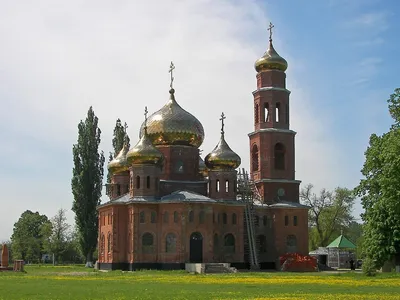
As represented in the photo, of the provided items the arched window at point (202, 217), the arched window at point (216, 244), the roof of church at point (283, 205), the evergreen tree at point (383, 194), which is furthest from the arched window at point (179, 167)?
the evergreen tree at point (383, 194)

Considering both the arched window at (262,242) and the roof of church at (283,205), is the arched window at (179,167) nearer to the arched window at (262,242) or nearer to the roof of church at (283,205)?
the roof of church at (283,205)

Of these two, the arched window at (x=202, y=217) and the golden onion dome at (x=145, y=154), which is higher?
the golden onion dome at (x=145, y=154)

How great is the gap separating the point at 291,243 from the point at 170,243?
37.3ft

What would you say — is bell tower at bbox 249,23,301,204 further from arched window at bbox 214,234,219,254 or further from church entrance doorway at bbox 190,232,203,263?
church entrance doorway at bbox 190,232,203,263

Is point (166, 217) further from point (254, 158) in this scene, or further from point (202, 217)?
point (254, 158)

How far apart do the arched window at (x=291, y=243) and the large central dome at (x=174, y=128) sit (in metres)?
10.7

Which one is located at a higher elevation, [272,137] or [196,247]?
[272,137]

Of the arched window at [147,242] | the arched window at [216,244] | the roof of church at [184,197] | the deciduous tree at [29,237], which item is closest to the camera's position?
the roof of church at [184,197]

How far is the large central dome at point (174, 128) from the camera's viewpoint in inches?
2330

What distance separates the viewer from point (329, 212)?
8188cm

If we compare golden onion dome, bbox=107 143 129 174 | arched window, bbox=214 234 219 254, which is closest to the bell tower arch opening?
arched window, bbox=214 234 219 254

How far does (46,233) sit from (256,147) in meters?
45.9

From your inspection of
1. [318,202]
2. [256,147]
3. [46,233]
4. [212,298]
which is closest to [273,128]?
[256,147]

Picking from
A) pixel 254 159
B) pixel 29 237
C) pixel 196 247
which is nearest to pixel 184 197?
pixel 196 247
